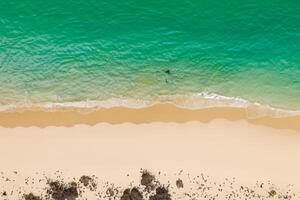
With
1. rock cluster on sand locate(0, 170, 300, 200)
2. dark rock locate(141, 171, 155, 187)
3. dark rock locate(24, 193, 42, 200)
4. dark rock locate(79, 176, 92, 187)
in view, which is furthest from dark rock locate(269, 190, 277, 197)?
dark rock locate(24, 193, 42, 200)

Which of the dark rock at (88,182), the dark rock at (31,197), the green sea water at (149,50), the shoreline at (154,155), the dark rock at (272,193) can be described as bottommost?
the dark rock at (272,193)

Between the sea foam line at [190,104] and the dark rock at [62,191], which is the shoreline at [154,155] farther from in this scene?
the sea foam line at [190,104]

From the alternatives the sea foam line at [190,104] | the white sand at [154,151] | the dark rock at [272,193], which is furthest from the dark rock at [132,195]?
the dark rock at [272,193]

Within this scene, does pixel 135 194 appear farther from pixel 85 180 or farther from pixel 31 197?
pixel 31 197

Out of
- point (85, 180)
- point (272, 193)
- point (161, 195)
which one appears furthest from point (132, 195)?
point (272, 193)

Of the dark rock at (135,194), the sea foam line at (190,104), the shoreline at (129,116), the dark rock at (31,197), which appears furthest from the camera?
the sea foam line at (190,104)

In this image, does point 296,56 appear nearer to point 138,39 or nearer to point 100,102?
point 138,39

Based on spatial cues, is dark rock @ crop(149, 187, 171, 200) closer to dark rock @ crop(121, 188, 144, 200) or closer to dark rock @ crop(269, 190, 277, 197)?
dark rock @ crop(121, 188, 144, 200)
